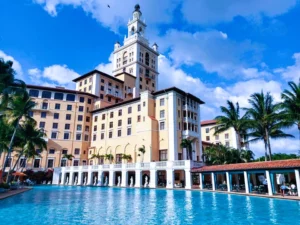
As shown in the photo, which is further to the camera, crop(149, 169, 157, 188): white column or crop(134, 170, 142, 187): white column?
crop(134, 170, 142, 187): white column

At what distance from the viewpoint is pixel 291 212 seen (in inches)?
562

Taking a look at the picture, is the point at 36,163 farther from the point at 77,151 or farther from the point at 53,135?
the point at 77,151

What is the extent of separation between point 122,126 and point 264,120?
92.2 feet

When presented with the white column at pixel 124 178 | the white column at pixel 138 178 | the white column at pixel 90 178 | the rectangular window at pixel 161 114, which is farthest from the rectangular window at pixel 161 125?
the white column at pixel 90 178

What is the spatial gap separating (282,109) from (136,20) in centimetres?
6245

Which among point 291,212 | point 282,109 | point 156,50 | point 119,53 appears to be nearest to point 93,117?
point 119,53

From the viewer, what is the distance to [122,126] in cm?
4997

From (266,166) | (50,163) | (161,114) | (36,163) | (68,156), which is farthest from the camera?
(50,163)

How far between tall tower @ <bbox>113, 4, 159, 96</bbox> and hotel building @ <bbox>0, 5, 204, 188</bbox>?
0.31 m

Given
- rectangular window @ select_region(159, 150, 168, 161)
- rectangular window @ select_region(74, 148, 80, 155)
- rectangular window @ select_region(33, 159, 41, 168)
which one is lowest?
rectangular window @ select_region(33, 159, 41, 168)

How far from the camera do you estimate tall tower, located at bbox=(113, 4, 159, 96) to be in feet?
234

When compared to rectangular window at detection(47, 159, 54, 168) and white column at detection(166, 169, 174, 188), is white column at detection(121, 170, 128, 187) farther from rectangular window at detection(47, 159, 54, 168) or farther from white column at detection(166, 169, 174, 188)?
rectangular window at detection(47, 159, 54, 168)

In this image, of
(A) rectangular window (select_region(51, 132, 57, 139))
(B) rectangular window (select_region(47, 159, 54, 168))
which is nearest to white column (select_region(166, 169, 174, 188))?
(B) rectangular window (select_region(47, 159, 54, 168))

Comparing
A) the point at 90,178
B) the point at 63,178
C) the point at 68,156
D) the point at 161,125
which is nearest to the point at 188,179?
the point at 161,125
